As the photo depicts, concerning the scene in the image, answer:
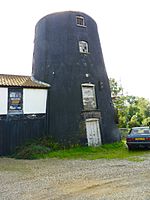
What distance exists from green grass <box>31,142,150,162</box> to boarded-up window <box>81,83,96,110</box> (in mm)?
3274

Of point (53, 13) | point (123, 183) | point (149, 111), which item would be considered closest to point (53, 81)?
point (53, 13)

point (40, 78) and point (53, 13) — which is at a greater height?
point (53, 13)

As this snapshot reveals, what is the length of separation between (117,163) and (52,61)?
34.5 feet

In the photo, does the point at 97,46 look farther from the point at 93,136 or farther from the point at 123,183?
the point at 123,183

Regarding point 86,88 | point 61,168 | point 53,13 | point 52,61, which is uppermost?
point 53,13

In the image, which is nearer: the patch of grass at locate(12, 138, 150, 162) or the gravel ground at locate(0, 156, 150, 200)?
the gravel ground at locate(0, 156, 150, 200)

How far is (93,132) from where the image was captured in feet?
57.7

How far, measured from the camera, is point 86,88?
59.9 ft

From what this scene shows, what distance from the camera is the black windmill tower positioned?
56.0 feet

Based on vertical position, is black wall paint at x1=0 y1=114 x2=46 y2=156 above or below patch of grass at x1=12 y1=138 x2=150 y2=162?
above

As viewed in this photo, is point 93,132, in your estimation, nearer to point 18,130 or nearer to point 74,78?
point 74,78

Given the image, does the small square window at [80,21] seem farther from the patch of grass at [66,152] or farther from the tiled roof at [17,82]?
the patch of grass at [66,152]

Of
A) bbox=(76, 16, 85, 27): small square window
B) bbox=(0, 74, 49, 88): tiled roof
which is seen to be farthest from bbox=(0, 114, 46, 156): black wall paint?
bbox=(76, 16, 85, 27): small square window

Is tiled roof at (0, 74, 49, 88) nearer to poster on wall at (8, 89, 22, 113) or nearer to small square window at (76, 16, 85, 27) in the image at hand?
poster on wall at (8, 89, 22, 113)
